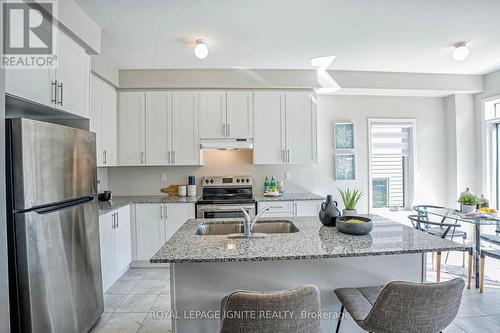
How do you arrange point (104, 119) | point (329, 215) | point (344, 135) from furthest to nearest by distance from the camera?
1. point (344, 135)
2. point (104, 119)
3. point (329, 215)

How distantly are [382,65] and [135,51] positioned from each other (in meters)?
Result: 3.12

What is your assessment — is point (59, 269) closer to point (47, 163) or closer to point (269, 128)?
point (47, 163)

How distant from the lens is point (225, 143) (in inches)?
146

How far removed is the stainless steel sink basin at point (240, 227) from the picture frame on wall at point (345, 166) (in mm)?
2302

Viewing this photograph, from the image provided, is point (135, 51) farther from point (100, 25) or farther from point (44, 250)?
point (44, 250)

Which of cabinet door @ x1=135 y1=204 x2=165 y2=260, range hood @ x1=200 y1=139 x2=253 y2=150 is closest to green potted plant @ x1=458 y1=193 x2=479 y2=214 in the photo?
range hood @ x1=200 y1=139 x2=253 y2=150

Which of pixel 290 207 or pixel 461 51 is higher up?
pixel 461 51

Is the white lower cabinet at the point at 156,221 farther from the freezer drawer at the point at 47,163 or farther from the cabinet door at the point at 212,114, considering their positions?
the freezer drawer at the point at 47,163

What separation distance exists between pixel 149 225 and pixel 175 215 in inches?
13.9

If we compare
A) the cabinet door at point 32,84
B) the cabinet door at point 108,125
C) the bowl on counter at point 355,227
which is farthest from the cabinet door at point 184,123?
the bowl on counter at point 355,227

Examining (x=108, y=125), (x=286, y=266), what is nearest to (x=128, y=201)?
(x=108, y=125)

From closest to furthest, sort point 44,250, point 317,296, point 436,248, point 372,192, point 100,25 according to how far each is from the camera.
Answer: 1. point 317,296
2. point 436,248
3. point 44,250
4. point 100,25
5. point 372,192

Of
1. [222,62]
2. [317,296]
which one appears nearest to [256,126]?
[222,62]

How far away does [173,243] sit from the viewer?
1.63m
